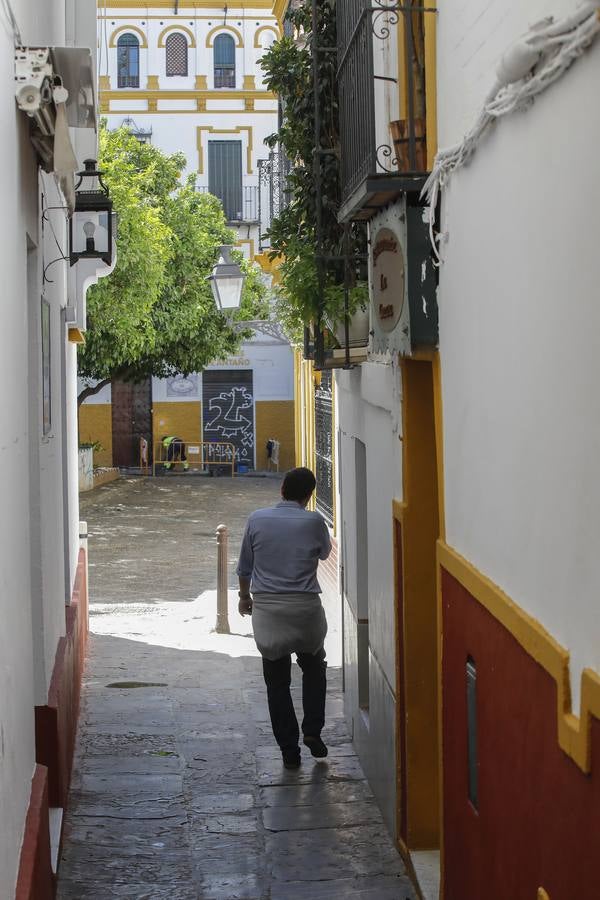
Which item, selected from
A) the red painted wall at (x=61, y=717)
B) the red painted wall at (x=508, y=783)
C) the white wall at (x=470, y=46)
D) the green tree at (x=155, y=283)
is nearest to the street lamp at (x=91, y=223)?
the red painted wall at (x=61, y=717)

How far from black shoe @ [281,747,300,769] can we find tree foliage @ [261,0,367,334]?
9.37 feet

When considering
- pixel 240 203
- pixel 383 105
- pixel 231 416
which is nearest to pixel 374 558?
pixel 383 105

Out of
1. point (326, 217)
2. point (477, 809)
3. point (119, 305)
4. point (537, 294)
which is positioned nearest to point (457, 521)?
point (477, 809)

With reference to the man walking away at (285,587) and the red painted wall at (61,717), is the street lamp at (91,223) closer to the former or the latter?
the man walking away at (285,587)

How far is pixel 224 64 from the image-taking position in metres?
39.4

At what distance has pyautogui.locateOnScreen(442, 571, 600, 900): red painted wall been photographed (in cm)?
350

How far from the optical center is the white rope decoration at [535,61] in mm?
3338

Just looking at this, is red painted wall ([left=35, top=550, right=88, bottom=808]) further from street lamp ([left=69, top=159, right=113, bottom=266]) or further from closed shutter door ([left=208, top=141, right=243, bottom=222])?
closed shutter door ([left=208, top=141, right=243, bottom=222])

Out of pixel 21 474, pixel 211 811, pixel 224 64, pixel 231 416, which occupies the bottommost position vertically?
pixel 211 811

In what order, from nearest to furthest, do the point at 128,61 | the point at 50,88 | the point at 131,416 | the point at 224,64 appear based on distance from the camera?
the point at 50,88 < the point at 131,416 < the point at 128,61 < the point at 224,64

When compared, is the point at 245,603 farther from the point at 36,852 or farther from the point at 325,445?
the point at 325,445

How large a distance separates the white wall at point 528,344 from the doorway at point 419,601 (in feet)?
3.10

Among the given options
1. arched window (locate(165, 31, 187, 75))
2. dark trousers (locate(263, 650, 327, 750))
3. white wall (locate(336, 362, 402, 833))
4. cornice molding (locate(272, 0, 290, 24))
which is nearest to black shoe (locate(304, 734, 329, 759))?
dark trousers (locate(263, 650, 327, 750))

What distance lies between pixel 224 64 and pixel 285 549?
110 feet
